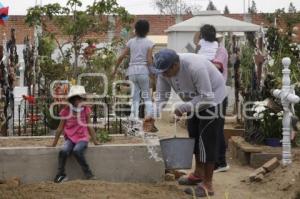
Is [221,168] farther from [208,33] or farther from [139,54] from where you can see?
[139,54]

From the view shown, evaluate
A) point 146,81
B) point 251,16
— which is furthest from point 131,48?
point 251,16

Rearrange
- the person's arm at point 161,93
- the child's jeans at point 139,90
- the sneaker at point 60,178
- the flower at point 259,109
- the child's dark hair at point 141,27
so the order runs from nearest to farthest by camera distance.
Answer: the person's arm at point 161,93
the sneaker at point 60,178
the flower at point 259,109
the child's dark hair at point 141,27
the child's jeans at point 139,90

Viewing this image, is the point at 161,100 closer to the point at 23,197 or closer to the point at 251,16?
the point at 23,197

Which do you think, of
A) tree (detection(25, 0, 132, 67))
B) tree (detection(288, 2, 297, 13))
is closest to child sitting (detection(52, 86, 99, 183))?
tree (detection(25, 0, 132, 67))

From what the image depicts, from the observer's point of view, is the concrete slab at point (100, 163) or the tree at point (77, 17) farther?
the tree at point (77, 17)

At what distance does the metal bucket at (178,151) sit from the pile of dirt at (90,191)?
28 cm

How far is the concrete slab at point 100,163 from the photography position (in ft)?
20.9

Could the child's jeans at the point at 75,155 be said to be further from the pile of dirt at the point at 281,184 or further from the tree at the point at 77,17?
the tree at the point at 77,17

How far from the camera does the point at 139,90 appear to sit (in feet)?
28.2

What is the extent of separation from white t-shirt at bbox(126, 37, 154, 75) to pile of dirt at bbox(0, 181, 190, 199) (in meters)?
2.62

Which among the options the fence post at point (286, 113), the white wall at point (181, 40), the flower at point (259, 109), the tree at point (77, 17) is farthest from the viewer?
the white wall at point (181, 40)

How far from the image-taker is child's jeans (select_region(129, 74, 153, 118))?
8.41m

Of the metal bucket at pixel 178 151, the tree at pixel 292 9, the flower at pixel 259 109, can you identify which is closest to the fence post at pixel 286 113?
the flower at pixel 259 109

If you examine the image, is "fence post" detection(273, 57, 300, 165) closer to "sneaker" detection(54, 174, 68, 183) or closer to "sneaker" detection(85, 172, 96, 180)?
"sneaker" detection(85, 172, 96, 180)
